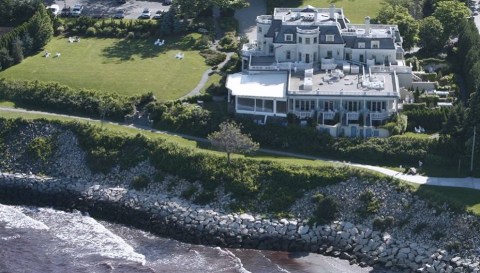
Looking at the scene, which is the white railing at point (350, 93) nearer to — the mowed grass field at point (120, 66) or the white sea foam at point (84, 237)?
the mowed grass field at point (120, 66)

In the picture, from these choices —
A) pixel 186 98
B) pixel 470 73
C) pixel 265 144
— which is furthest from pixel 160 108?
pixel 470 73

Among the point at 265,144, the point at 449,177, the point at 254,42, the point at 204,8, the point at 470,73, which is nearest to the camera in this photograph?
the point at 449,177

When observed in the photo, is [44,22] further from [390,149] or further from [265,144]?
[390,149]

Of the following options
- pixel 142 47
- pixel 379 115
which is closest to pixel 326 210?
pixel 379 115

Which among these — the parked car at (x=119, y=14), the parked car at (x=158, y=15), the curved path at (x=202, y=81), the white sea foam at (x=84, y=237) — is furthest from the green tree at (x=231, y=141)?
the parked car at (x=119, y=14)

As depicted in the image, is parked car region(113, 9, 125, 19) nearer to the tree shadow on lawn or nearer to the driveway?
the tree shadow on lawn

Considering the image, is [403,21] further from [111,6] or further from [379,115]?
[111,6]
